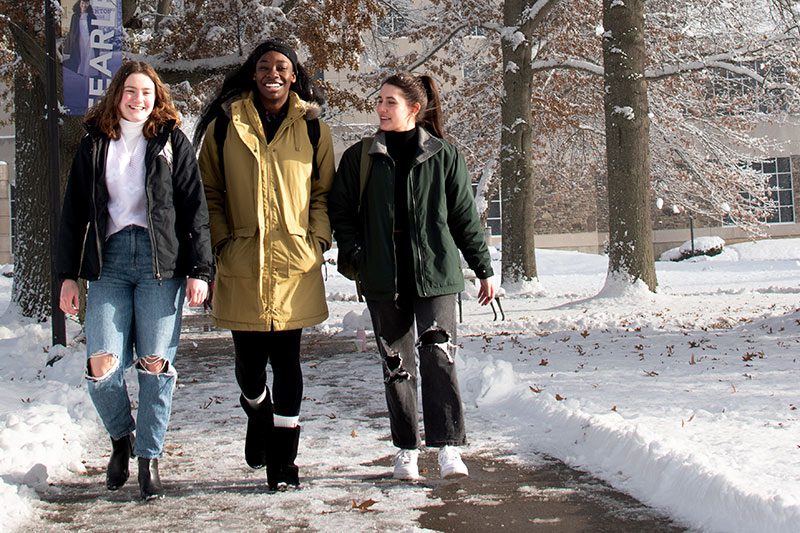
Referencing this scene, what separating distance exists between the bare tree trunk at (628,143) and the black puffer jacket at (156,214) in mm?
10440

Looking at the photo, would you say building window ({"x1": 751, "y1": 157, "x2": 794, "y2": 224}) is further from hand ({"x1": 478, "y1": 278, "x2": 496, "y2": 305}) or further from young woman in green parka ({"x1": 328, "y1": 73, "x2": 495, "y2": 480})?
young woman in green parka ({"x1": 328, "y1": 73, "x2": 495, "y2": 480})

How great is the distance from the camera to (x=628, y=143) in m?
13.8

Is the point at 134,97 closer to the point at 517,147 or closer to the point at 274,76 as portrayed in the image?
the point at 274,76

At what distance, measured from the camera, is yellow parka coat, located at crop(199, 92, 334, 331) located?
4285mm

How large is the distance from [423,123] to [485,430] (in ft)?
6.26

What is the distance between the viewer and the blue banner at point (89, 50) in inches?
365

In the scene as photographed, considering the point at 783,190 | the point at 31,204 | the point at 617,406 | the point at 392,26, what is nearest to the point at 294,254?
the point at 617,406

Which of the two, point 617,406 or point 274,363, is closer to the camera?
point 274,363

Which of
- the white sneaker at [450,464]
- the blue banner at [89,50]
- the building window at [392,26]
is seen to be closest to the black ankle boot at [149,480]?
the white sneaker at [450,464]

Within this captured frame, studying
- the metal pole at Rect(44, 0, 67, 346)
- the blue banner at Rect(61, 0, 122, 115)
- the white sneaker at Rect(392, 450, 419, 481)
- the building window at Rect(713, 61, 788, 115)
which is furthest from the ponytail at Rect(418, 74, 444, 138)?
the building window at Rect(713, 61, 788, 115)

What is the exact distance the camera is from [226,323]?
4.33 m

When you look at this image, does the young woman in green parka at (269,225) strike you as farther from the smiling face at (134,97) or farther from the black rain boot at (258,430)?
the smiling face at (134,97)

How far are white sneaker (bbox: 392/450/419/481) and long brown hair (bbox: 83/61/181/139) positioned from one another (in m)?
1.83

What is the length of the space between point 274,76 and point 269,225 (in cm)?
68
